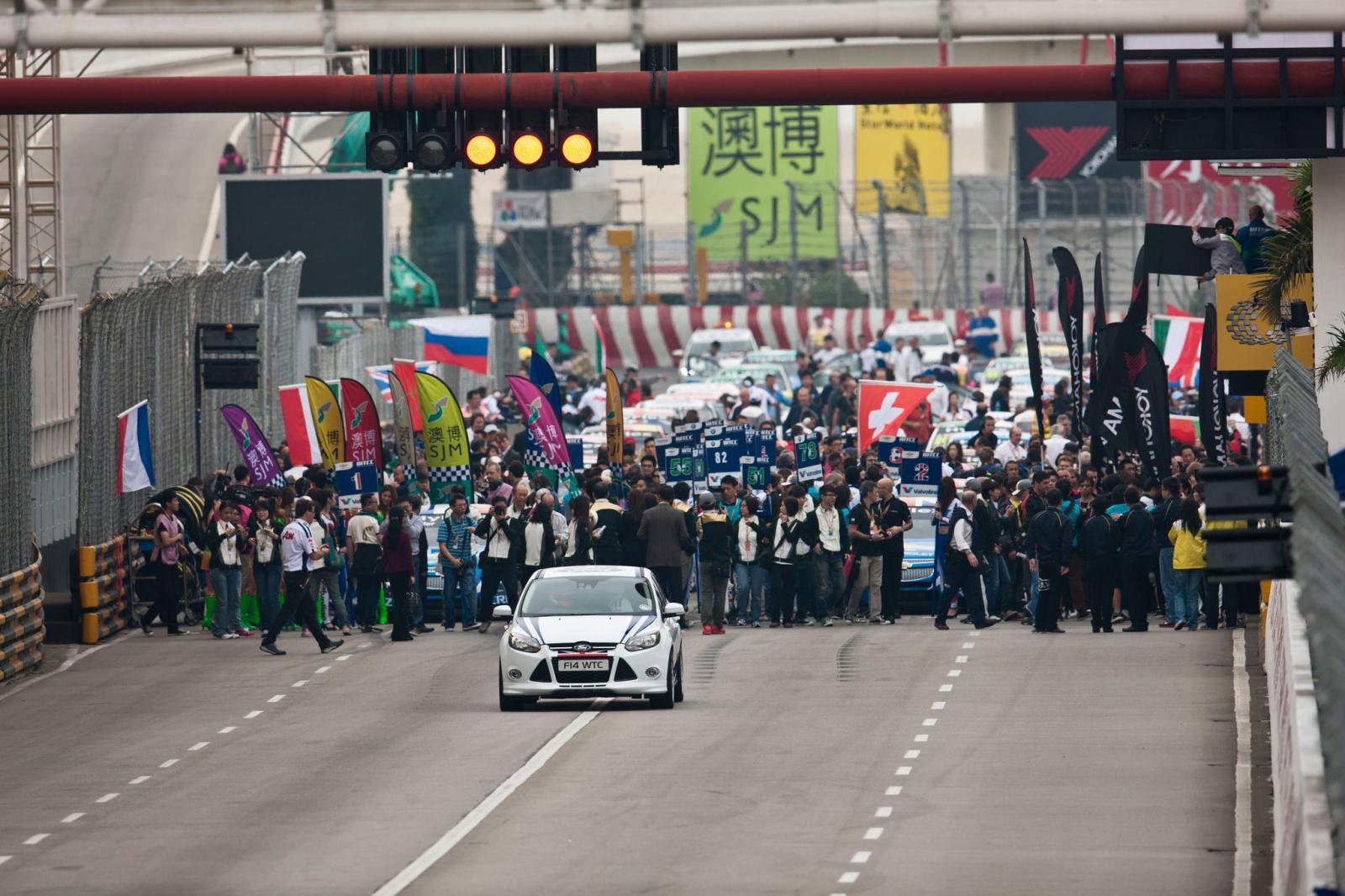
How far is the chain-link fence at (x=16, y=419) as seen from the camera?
23.7 metres

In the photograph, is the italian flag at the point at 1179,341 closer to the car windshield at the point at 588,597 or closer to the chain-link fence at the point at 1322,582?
the car windshield at the point at 588,597

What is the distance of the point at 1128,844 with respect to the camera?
14406 mm

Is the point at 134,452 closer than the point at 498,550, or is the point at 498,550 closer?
the point at 498,550

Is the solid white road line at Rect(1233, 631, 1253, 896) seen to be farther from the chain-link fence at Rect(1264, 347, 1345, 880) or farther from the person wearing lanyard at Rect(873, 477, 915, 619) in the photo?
the person wearing lanyard at Rect(873, 477, 915, 619)

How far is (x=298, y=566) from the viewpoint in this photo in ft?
80.5

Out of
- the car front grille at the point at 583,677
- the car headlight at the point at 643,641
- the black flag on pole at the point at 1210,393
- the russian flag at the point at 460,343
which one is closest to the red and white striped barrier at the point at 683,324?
the russian flag at the point at 460,343

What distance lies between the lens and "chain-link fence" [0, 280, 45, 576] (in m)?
23.7

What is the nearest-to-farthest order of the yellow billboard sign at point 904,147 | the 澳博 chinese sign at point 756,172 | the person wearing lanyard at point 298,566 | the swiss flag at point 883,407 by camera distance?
the person wearing lanyard at point 298,566 < the swiss flag at point 883,407 < the 澳博 chinese sign at point 756,172 < the yellow billboard sign at point 904,147

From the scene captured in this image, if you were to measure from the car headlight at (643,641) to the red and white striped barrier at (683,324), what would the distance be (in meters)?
47.3

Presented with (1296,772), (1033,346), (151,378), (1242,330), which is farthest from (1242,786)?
(151,378)

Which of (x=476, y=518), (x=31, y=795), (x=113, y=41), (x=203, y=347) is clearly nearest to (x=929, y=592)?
(x=476, y=518)

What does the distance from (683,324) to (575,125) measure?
51836 mm

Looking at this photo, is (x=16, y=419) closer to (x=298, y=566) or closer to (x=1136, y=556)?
(x=298, y=566)

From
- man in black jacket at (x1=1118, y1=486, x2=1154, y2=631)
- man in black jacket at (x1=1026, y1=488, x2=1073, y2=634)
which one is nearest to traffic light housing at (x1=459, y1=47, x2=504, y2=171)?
man in black jacket at (x1=1026, y1=488, x2=1073, y2=634)
